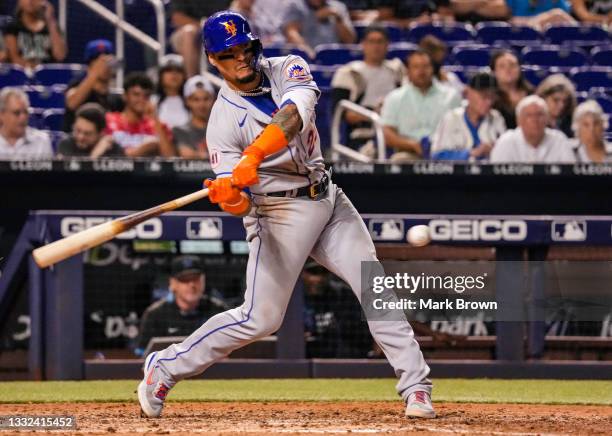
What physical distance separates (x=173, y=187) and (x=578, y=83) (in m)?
3.97

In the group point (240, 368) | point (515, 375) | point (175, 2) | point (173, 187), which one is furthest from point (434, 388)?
point (175, 2)

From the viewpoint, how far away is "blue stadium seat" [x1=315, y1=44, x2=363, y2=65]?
33.7ft

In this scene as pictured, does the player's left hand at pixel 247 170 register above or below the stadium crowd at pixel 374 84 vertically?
below

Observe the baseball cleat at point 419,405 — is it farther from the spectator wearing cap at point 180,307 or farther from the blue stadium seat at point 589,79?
the blue stadium seat at point 589,79

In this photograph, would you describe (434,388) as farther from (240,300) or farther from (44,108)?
(44,108)

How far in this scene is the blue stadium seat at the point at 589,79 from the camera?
1027 centimetres

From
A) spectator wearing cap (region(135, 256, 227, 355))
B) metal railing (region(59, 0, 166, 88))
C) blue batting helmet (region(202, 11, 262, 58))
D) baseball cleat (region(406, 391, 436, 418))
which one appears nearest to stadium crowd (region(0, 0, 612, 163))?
metal railing (region(59, 0, 166, 88))

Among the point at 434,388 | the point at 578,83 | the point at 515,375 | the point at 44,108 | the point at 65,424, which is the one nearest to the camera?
the point at 65,424

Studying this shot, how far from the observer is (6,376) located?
6973mm

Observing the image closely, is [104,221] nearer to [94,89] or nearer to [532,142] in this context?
[94,89]

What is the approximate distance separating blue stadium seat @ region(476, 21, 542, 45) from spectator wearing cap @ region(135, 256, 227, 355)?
501 cm

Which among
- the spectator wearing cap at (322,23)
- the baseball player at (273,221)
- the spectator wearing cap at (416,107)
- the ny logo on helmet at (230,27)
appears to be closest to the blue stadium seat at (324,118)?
the spectator wearing cap at (416,107)

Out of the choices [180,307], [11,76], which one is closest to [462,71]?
[11,76]

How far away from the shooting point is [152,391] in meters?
5.02
